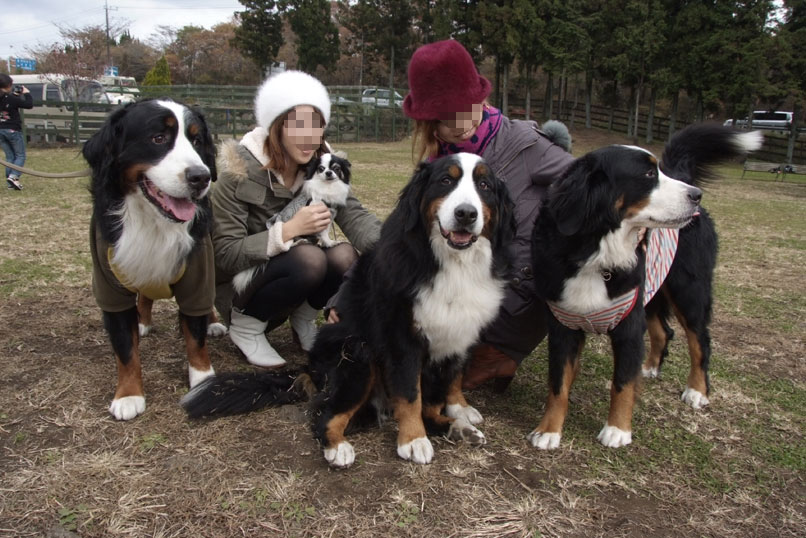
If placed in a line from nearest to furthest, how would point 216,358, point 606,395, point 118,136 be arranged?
point 118,136, point 606,395, point 216,358

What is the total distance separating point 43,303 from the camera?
387 cm

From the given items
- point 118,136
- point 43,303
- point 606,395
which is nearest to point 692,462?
point 606,395

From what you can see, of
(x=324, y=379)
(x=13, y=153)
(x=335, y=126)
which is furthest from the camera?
(x=335, y=126)

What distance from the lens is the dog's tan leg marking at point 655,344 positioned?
10.5ft

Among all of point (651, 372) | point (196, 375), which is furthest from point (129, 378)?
point (651, 372)

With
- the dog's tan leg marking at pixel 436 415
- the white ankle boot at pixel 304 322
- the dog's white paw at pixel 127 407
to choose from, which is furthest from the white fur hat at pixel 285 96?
the dog's tan leg marking at pixel 436 415

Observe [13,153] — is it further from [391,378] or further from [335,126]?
[335,126]

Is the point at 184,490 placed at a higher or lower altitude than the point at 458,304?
lower

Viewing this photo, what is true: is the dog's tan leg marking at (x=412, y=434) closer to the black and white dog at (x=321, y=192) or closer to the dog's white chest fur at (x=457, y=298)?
the dog's white chest fur at (x=457, y=298)

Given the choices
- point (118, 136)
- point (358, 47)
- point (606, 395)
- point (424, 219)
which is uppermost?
point (358, 47)

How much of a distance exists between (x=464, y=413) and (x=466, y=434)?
0.67ft

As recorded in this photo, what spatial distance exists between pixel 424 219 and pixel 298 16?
37491mm

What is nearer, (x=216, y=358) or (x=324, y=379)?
(x=324, y=379)

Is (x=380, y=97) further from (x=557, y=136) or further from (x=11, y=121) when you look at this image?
(x=557, y=136)
